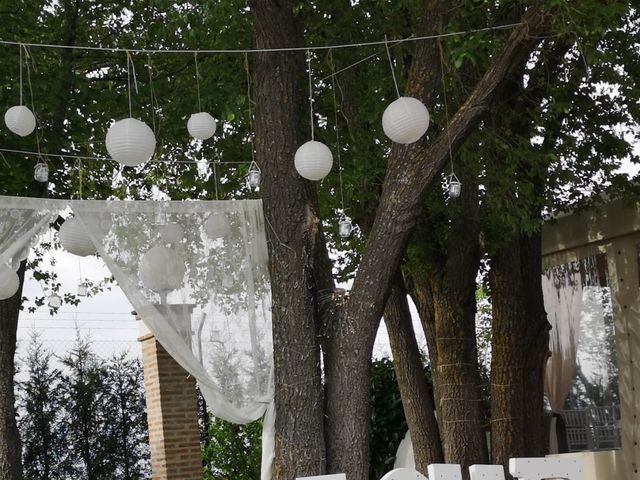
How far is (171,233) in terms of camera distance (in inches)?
230

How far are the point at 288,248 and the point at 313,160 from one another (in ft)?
2.08

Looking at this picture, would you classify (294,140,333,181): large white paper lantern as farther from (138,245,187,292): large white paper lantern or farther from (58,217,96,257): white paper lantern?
(58,217,96,257): white paper lantern

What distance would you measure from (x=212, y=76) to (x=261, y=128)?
1.71 meters

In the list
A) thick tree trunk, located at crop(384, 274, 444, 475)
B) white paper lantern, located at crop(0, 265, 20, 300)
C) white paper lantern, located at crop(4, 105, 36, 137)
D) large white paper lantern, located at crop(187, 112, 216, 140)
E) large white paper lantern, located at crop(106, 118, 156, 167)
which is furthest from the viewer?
thick tree trunk, located at crop(384, 274, 444, 475)

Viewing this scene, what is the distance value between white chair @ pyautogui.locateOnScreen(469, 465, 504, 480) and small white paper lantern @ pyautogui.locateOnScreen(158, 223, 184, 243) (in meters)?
2.07

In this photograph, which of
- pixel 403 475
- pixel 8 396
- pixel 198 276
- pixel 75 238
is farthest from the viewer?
pixel 8 396

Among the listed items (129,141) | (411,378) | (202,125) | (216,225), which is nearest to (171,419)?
(411,378)

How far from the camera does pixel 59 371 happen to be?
1034 centimetres

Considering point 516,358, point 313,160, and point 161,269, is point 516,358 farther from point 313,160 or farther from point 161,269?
point 161,269

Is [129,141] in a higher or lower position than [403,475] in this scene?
higher

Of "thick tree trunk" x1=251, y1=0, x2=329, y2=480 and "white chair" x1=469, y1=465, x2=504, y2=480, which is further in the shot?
"thick tree trunk" x1=251, y1=0, x2=329, y2=480

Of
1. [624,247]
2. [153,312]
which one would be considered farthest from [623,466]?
[153,312]

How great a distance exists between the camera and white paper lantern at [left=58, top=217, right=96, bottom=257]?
5.75m

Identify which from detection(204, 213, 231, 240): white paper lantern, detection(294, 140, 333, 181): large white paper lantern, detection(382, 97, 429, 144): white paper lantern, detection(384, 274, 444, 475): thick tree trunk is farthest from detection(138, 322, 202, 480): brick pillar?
detection(382, 97, 429, 144): white paper lantern
